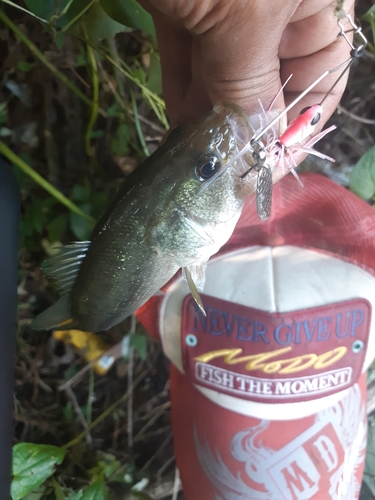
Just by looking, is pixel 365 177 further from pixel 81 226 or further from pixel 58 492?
pixel 58 492

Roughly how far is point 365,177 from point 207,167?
0.50 metres

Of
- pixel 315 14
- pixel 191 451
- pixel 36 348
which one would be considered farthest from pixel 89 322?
pixel 36 348

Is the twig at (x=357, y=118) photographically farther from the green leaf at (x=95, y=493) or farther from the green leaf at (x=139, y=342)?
the green leaf at (x=95, y=493)

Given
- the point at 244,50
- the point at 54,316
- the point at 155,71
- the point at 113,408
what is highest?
the point at 155,71

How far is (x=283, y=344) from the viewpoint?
0.77 meters

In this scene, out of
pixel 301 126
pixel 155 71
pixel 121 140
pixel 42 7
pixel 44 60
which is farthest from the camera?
pixel 121 140

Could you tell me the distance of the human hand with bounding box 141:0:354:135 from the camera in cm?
42

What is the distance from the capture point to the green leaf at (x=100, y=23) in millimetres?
708

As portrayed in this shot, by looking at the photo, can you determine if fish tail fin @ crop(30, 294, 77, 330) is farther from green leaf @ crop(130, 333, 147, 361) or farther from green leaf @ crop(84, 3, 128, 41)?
green leaf @ crop(130, 333, 147, 361)

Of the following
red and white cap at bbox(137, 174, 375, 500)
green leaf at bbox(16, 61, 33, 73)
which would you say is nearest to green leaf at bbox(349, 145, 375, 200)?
red and white cap at bbox(137, 174, 375, 500)

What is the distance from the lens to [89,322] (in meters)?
0.69

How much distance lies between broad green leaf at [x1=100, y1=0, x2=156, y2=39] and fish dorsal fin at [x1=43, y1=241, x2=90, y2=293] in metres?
0.33

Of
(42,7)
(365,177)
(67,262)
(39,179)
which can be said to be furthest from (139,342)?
(42,7)

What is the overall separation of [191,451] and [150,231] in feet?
1.86
